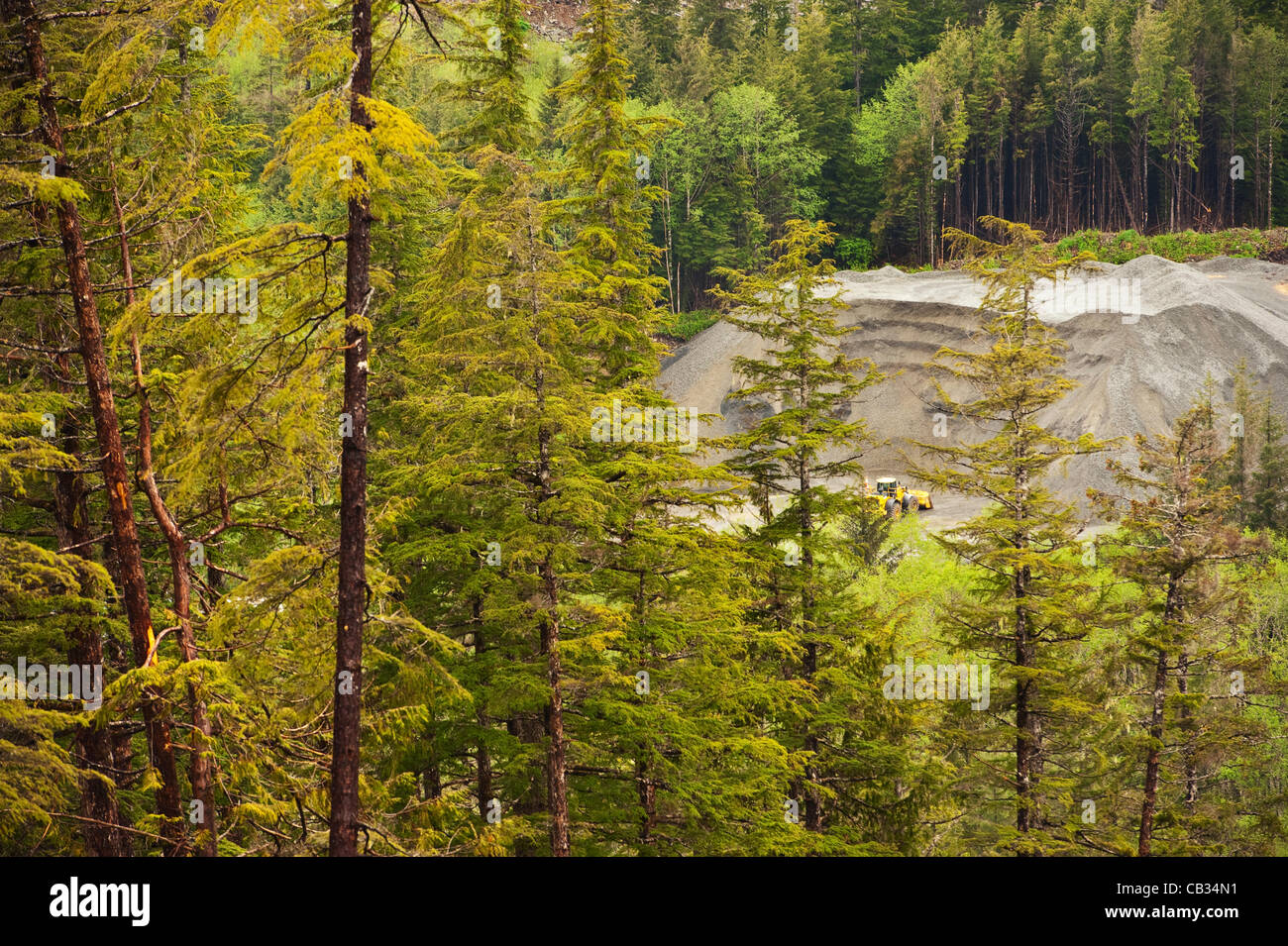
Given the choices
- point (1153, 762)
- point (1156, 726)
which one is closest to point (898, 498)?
point (1156, 726)

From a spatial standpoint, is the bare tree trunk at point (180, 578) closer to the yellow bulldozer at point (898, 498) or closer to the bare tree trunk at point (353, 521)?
the bare tree trunk at point (353, 521)

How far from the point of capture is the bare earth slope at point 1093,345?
4822 cm

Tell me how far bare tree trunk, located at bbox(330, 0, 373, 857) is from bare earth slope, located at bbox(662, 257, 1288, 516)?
3923 centimetres

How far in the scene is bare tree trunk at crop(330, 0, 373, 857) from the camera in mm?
7430

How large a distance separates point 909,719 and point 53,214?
668 inches

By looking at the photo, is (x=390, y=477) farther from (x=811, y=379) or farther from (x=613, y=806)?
(x=811, y=379)

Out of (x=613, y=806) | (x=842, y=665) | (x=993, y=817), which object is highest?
(x=842, y=665)

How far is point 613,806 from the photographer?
1545 centimetres

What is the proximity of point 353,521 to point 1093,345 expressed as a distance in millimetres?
52863

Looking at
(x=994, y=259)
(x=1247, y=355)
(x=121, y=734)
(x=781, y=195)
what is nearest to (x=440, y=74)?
(x=781, y=195)

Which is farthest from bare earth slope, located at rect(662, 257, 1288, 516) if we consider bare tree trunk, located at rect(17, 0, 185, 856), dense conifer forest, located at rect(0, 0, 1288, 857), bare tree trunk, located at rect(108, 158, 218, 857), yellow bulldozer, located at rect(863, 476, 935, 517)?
bare tree trunk, located at rect(17, 0, 185, 856)

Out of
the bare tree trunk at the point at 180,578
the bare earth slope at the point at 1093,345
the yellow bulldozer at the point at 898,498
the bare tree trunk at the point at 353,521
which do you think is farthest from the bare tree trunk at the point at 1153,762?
the bare earth slope at the point at 1093,345

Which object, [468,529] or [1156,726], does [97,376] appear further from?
[1156,726]

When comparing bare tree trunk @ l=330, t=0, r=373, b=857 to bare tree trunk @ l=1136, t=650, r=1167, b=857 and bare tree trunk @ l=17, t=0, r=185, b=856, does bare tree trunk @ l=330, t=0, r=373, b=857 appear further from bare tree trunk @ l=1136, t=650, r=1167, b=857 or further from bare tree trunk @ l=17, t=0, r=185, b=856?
bare tree trunk @ l=1136, t=650, r=1167, b=857
